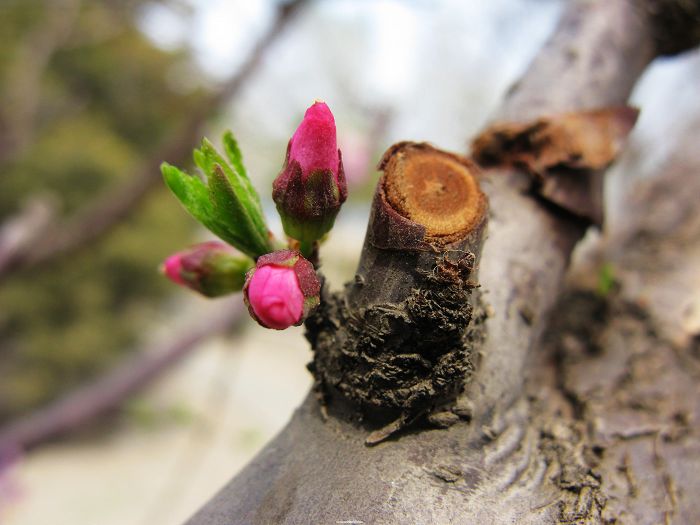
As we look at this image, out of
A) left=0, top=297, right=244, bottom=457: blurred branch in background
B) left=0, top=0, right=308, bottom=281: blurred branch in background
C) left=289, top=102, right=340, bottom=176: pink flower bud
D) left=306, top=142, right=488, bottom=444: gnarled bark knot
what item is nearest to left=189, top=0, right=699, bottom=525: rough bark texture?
left=306, top=142, right=488, bottom=444: gnarled bark knot

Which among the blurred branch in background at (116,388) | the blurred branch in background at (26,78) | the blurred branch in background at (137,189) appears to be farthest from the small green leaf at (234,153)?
the blurred branch in background at (26,78)

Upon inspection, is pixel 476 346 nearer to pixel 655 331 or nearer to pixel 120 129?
pixel 655 331

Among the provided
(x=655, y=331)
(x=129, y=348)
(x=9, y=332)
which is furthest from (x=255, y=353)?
(x=655, y=331)

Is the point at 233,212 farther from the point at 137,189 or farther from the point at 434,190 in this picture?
the point at 137,189

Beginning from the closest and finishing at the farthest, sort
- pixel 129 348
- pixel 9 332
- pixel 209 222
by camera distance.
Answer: pixel 209 222
pixel 9 332
pixel 129 348

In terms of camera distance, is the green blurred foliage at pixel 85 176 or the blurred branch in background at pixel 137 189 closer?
the blurred branch in background at pixel 137 189

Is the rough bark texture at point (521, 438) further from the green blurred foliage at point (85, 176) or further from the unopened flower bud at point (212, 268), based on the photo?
the green blurred foliage at point (85, 176)
